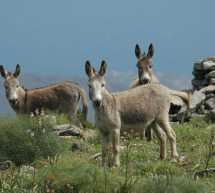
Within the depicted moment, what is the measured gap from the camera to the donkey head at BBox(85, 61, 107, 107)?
8320mm

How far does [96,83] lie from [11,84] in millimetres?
5135

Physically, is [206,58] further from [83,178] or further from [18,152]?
[83,178]

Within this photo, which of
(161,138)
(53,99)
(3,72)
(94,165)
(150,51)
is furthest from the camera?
(53,99)

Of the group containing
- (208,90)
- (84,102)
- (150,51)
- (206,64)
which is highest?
(206,64)

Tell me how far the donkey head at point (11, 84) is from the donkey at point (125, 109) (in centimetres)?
460

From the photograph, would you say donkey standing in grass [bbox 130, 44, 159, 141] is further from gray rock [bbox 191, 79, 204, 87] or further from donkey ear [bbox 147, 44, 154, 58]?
gray rock [bbox 191, 79, 204, 87]

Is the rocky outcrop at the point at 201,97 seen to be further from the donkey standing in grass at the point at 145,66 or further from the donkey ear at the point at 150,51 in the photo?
the donkey ear at the point at 150,51

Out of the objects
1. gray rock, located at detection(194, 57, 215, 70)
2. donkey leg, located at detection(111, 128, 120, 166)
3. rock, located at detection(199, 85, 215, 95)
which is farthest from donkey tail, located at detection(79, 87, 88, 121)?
gray rock, located at detection(194, 57, 215, 70)

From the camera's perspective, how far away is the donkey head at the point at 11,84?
12.8 meters

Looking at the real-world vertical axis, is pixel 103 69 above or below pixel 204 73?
below

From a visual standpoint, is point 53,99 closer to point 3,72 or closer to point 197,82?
point 3,72

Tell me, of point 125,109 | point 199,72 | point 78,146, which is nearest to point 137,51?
point 78,146

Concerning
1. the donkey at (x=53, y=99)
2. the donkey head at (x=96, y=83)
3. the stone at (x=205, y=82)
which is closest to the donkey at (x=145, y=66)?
the donkey at (x=53, y=99)

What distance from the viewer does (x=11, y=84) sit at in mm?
12789
